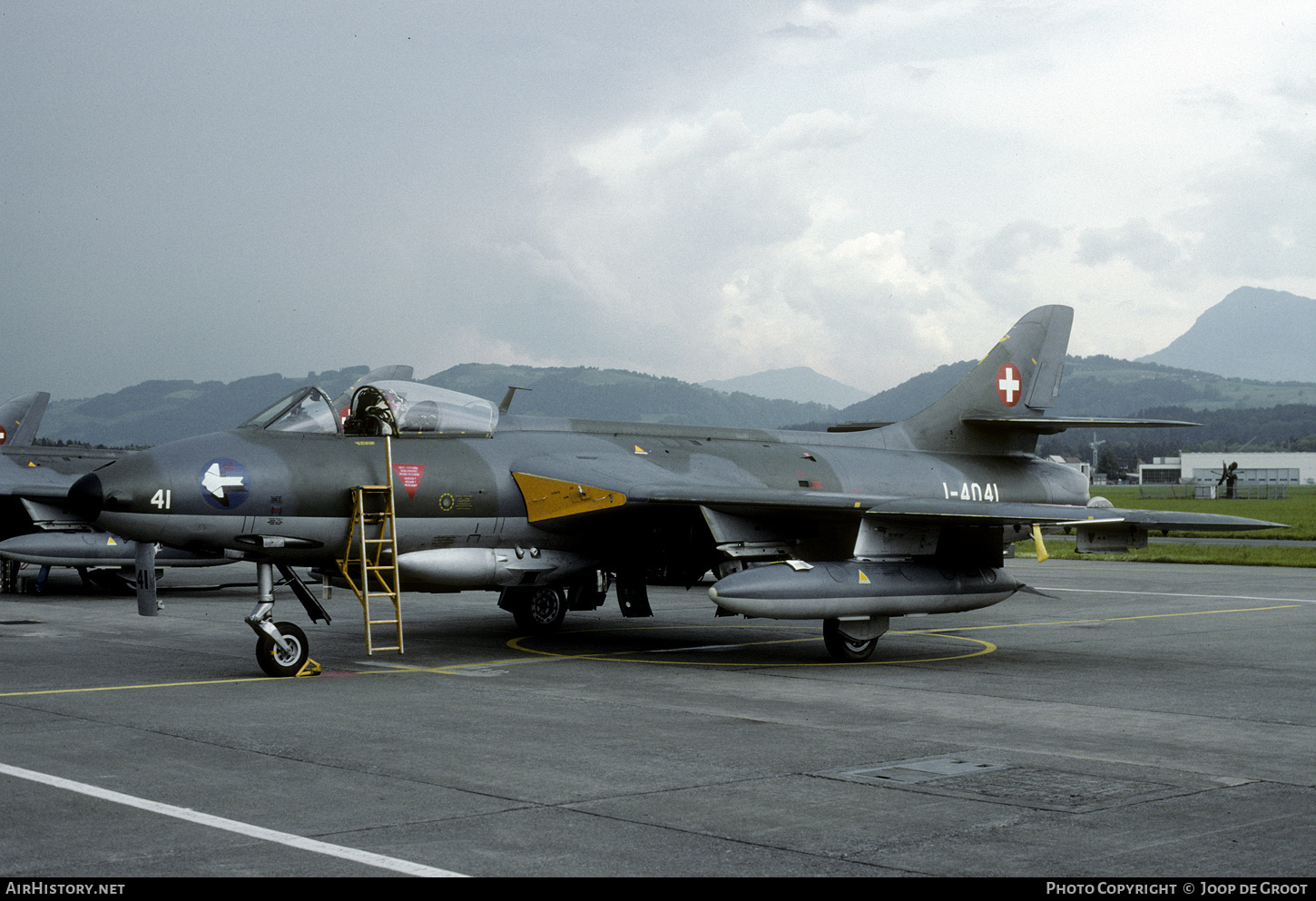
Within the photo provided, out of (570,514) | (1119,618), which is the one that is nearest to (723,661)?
(570,514)

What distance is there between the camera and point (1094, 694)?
36.1 ft

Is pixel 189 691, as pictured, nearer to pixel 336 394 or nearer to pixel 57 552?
pixel 336 394

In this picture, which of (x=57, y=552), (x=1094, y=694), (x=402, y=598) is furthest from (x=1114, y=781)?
(x=57, y=552)

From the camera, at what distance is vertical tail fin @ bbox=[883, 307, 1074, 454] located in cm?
1788

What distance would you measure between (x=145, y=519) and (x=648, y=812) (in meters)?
7.41

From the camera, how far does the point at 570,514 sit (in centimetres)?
1395

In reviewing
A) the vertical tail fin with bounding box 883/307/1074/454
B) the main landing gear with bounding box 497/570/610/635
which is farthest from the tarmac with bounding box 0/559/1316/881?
the vertical tail fin with bounding box 883/307/1074/454

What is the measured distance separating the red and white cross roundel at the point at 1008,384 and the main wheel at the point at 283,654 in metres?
10.7

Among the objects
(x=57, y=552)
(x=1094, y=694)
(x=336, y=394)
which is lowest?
(x=1094, y=694)

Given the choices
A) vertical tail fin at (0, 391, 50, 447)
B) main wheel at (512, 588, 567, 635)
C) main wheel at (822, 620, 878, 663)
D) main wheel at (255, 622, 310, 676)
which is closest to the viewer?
main wheel at (255, 622, 310, 676)

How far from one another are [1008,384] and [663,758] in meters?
11.6

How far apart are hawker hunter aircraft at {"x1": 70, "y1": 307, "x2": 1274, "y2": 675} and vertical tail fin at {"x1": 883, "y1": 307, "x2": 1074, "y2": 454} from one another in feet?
5.07

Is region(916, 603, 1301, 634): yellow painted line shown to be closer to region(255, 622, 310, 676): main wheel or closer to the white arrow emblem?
region(255, 622, 310, 676): main wheel

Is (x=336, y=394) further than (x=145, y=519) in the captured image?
Yes
